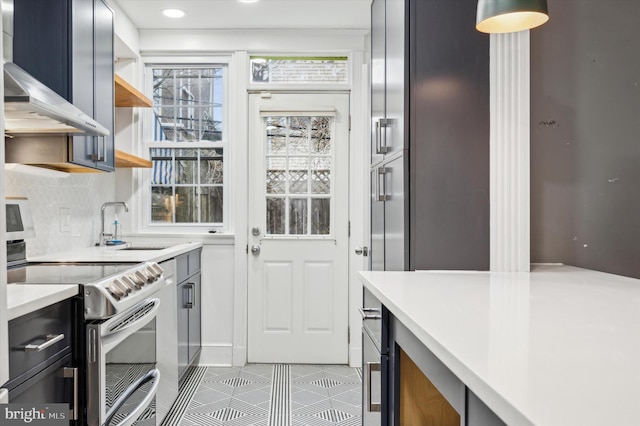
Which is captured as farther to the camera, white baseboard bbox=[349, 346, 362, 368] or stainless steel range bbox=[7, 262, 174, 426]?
white baseboard bbox=[349, 346, 362, 368]

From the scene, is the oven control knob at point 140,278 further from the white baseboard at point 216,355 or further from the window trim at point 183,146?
the white baseboard at point 216,355

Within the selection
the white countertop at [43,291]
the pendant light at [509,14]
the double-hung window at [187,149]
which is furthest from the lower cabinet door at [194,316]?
the pendant light at [509,14]

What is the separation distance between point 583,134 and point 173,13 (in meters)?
2.66

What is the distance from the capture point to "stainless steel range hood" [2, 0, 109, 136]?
150cm

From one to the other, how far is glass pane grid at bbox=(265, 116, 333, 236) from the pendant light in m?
2.23

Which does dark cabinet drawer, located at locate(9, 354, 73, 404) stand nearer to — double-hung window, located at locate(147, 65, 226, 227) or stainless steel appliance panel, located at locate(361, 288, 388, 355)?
stainless steel appliance panel, located at locate(361, 288, 388, 355)

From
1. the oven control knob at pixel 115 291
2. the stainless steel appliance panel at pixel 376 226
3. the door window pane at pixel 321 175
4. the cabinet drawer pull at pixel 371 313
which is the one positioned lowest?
the cabinet drawer pull at pixel 371 313

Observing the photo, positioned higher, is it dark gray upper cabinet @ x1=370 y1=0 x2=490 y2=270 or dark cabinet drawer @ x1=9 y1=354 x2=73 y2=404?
dark gray upper cabinet @ x1=370 y1=0 x2=490 y2=270

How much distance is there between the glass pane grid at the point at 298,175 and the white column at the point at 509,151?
196 cm

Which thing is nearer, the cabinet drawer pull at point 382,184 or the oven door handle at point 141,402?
the oven door handle at point 141,402

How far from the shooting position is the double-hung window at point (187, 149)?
356cm

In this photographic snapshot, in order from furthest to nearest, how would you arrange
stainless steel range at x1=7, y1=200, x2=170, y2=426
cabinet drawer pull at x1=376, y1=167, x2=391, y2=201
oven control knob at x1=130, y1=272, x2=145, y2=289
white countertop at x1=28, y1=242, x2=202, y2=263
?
white countertop at x1=28, y1=242, x2=202, y2=263
cabinet drawer pull at x1=376, y1=167, x2=391, y2=201
oven control knob at x1=130, y1=272, x2=145, y2=289
stainless steel range at x1=7, y1=200, x2=170, y2=426

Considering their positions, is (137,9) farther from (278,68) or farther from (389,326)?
(389,326)

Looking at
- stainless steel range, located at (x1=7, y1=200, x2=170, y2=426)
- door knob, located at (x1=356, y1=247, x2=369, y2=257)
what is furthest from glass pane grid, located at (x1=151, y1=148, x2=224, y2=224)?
stainless steel range, located at (x1=7, y1=200, x2=170, y2=426)
